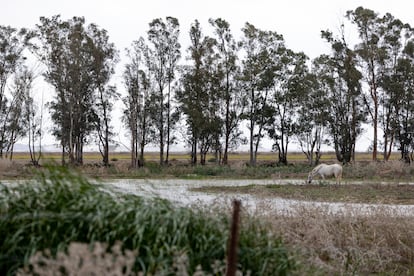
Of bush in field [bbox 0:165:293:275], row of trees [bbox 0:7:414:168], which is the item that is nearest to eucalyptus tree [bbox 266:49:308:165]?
row of trees [bbox 0:7:414:168]

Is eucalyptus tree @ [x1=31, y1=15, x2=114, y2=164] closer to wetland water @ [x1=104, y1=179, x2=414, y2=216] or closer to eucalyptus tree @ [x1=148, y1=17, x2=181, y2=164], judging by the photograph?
eucalyptus tree @ [x1=148, y1=17, x2=181, y2=164]

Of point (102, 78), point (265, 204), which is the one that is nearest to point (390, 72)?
point (102, 78)

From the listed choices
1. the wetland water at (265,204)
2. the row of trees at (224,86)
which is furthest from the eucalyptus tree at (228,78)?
the wetland water at (265,204)

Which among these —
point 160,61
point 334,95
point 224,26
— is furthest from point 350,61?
point 160,61

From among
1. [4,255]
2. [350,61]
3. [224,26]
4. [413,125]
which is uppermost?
[224,26]

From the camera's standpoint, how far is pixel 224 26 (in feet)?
176

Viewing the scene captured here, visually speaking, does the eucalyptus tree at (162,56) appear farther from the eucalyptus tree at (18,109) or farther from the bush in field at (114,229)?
the bush in field at (114,229)

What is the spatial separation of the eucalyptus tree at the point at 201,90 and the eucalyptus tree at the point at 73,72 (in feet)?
27.5

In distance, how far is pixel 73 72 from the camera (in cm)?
5262

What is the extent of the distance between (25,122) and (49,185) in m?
58.6

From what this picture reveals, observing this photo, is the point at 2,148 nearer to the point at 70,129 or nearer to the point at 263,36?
the point at 70,129

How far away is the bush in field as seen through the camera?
4629mm

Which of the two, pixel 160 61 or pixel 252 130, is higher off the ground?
pixel 160 61

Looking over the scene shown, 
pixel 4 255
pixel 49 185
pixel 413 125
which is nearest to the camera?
pixel 4 255
